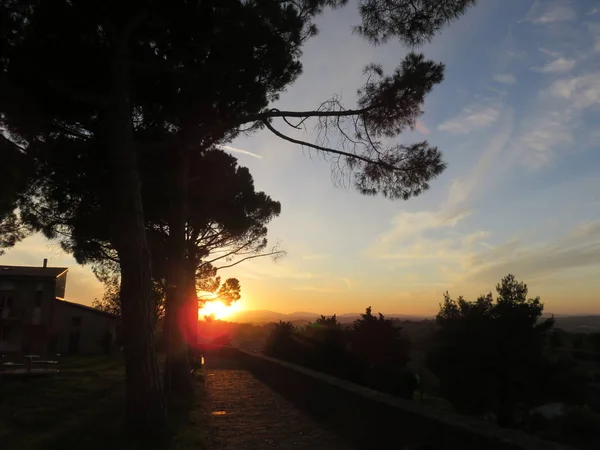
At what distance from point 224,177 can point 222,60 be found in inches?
308

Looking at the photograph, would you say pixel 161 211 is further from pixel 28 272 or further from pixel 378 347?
pixel 28 272

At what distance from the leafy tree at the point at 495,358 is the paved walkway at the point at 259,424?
7.70 meters

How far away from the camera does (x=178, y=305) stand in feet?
32.7

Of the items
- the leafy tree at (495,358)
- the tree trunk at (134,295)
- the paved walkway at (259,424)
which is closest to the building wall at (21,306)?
the paved walkway at (259,424)

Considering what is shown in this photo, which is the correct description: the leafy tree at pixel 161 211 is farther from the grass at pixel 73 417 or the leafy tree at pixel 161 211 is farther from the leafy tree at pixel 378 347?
the leafy tree at pixel 378 347

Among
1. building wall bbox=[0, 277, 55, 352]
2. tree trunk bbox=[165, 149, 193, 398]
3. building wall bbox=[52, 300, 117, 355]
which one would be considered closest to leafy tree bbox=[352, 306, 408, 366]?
tree trunk bbox=[165, 149, 193, 398]

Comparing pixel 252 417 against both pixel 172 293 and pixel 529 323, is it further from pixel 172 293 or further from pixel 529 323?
pixel 529 323

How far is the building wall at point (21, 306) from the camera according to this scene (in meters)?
22.5

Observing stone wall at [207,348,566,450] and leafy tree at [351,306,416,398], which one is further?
leafy tree at [351,306,416,398]

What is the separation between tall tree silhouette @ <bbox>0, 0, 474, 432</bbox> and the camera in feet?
20.7

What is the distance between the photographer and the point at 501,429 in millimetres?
4324

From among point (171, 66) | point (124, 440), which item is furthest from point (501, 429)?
point (171, 66)

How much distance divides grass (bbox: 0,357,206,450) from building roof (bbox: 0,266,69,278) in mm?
13628

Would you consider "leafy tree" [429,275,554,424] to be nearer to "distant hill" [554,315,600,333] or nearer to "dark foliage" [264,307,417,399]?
"dark foliage" [264,307,417,399]
